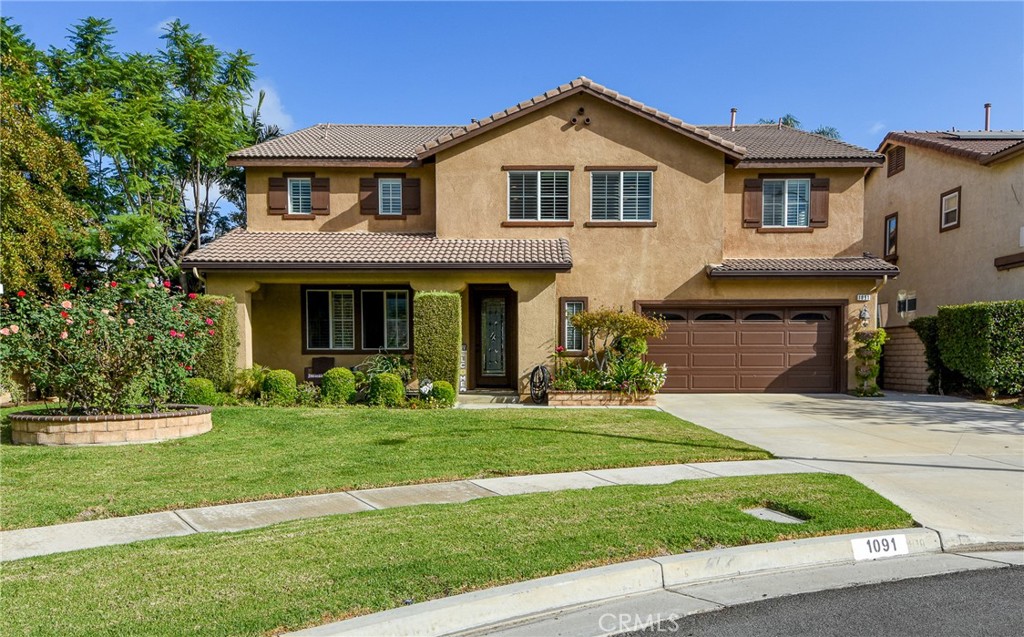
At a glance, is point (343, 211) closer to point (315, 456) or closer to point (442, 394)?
point (442, 394)

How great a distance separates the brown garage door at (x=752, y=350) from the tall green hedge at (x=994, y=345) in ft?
9.63

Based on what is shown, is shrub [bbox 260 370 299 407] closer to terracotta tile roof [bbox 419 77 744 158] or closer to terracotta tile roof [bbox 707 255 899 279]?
terracotta tile roof [bbox 419 77 744 158]

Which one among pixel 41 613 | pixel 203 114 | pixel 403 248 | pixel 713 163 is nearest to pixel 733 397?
pixel 713 163

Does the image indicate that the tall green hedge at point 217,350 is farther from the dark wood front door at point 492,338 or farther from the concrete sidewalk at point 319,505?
the concrete sidewalk at point 319,505

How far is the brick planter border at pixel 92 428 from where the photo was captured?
966 centimetres

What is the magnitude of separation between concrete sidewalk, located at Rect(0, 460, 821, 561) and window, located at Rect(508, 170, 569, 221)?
1005 centimetres

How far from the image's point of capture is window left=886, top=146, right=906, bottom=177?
23.8m

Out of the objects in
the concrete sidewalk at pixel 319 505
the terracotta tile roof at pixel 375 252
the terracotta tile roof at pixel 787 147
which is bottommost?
the concrete sidewalk at pixel 319 505

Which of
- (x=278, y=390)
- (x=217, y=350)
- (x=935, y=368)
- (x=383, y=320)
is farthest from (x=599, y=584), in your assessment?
(x=935, y=368)

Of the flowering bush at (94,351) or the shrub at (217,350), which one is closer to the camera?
the flowering bush at (94,351)

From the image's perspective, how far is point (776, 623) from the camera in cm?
428

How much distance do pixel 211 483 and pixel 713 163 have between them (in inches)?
568

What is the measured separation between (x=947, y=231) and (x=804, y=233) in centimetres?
668

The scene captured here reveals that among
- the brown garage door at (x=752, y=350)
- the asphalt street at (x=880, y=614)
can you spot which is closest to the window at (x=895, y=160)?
the brown garage door at (x=752, y=350)
